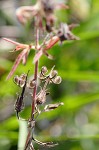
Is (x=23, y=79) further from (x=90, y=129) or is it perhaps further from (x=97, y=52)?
(x=97, y=52)

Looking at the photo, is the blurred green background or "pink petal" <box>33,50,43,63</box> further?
the blurred green background

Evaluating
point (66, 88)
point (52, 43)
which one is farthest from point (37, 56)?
point (66, 88)

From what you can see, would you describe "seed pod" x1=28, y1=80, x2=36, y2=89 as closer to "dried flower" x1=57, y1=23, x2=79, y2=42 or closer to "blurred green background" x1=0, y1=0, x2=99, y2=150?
"dried flower" x1=57, y1=23, x2=79, y2=42

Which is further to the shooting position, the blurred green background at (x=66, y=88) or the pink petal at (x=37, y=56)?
the blurred green background at (x=66, y=88)

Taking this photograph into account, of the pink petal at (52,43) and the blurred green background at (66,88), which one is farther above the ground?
the blurred green background at (66,88)

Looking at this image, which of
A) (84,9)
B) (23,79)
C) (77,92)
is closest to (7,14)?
(84,9)

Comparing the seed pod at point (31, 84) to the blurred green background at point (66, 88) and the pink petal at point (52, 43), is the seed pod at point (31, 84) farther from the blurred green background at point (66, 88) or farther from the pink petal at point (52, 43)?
the blurred green background at point (66, 88)

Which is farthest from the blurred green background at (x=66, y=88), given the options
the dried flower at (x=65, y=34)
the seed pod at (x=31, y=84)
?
the dried flower at (x=65, y=34)

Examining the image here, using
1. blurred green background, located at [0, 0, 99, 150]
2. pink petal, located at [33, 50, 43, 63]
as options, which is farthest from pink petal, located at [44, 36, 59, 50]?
blurred green background, located at [0, 0, 99, 150]

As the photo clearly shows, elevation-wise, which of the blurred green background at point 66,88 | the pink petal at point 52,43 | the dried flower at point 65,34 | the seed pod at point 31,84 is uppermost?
the blurred green background at point 66,88
